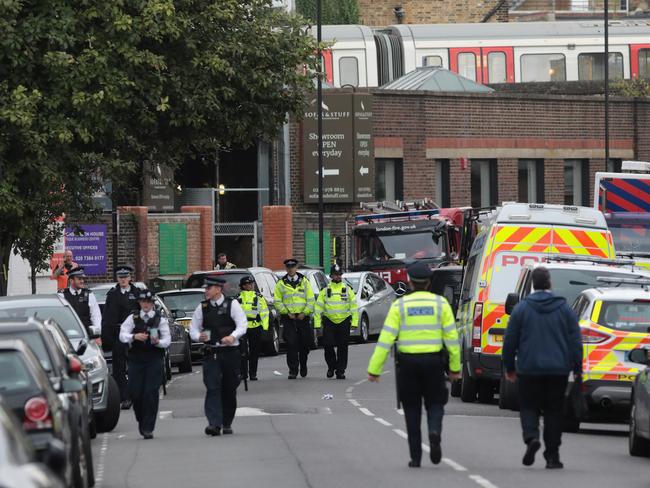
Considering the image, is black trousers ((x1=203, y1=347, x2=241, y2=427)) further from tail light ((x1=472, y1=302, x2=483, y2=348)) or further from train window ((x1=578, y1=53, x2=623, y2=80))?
train window ((x1=578, y1=53, x2=623, y2=80))

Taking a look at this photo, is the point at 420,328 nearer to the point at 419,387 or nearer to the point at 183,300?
the point at 419,387

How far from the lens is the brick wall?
85.1 m

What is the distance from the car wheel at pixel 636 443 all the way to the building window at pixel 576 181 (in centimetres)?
3877

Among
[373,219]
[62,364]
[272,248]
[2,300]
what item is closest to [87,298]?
[2,300]

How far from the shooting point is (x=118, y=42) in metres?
25.8

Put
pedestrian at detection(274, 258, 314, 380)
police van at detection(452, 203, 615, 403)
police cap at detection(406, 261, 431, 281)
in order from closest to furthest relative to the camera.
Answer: police cap at detection(406, 261, 431, 281)
police van at detection(452, 203, 615, 403)
pedestrian at detection(274, 258, 314, 380)

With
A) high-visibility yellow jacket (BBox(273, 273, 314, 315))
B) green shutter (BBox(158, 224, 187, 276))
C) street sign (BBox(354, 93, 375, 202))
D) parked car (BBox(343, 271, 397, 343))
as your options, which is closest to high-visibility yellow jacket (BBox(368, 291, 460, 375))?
high-visibility yellow jacket (BBox(273, 273, 314, 315))

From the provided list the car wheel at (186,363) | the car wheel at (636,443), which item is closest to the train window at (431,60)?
the car wheel at (186,363)

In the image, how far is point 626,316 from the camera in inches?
680

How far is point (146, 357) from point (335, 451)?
3.20m

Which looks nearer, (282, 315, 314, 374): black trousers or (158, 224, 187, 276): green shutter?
(282, 315, 314, 374): black trousers

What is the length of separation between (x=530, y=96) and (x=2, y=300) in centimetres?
3649

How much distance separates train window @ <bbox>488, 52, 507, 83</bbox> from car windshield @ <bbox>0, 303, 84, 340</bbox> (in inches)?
1649

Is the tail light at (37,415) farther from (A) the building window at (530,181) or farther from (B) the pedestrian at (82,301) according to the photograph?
(A) the building window at (530,181)
